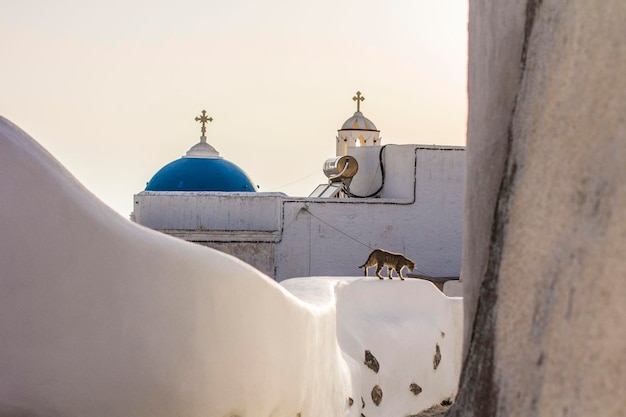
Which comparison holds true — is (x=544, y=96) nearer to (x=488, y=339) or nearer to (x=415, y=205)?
(x=488, y=339)

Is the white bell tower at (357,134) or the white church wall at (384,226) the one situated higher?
the white bell tower at (357,134)

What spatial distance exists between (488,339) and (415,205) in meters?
16.2

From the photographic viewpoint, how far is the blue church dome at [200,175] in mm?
20000

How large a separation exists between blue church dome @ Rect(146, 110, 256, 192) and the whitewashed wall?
1465mm

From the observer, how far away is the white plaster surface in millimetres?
2998

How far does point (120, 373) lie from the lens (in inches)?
127

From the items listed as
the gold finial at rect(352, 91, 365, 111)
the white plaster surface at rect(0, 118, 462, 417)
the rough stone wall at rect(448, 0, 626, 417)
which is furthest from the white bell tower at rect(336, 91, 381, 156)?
the rough stone wall at rect(448, 0, 626, 417)

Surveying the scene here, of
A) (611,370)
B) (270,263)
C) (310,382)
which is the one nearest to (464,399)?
(611,370)

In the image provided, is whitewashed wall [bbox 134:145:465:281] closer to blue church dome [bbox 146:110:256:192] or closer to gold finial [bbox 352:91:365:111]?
blue church dome [bbox 146:110:256:192]

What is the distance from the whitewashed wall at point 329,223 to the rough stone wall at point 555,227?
15.8m

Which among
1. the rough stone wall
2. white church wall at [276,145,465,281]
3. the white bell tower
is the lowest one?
white church wall at [276,145,465,281]

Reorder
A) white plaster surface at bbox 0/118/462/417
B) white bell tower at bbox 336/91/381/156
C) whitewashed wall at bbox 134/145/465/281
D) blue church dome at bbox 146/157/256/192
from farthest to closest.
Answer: white bell tower at bbox 336/91/381/156, blue church dome at bbox 146/157/256/192, whitewashed wall at bbox 134/145/465/281, white plaster surface at bbox 0/118/462/417

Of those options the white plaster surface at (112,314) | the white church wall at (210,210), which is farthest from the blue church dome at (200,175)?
the white plaster surface at (112,314)

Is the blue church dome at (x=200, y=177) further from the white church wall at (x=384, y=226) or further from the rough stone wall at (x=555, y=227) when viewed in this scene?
the rough stone wall at (x=555, y=227)
